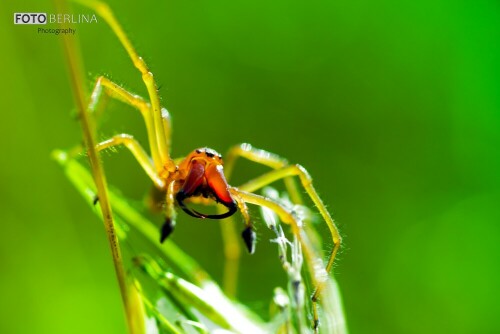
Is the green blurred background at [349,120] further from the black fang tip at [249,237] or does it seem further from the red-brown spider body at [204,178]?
the black fang tip at [249,237]

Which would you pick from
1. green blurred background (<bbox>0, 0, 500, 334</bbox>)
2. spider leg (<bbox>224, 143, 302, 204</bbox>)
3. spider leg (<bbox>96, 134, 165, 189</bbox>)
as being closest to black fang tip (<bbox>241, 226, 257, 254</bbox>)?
spider leg (<bbox>96, 134, 165, 189</bbox>)

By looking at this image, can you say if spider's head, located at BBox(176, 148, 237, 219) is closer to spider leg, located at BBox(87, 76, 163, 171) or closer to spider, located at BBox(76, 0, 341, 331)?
spider, located at BBox(76, 0, 341, 331)

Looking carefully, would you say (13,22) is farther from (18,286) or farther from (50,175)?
(18,286)

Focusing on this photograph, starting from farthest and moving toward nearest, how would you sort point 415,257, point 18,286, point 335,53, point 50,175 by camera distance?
point 335,53
point 415,257
point 50,175
point 18,286

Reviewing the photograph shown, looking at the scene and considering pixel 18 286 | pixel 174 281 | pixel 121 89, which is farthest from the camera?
pixel 18 286

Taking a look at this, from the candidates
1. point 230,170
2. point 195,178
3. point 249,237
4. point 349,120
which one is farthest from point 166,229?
point 349,120

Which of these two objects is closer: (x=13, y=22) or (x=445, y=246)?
(x=13, y=22)

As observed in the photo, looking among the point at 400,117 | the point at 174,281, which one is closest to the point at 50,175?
the point at 174,281
